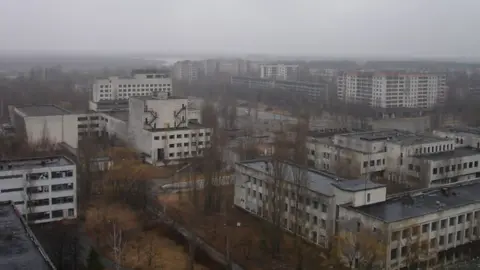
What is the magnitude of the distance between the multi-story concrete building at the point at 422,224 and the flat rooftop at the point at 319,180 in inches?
13.0

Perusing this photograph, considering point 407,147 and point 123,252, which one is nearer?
point 123,252

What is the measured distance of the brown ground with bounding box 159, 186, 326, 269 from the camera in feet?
26.2

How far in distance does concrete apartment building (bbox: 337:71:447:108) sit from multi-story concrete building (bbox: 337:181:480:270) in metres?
20.7

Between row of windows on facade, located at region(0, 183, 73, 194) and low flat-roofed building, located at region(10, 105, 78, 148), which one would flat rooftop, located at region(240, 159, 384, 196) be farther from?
low flat-roofed building, located at region(10, 105, 78, 148)

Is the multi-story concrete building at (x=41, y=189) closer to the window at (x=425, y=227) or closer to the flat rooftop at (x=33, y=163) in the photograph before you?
the flat rooftop at (x=33, y=163)

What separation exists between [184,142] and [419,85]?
18.9m

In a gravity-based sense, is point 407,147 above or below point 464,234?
above

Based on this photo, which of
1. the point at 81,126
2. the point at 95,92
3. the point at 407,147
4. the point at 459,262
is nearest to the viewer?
the point at 459,262

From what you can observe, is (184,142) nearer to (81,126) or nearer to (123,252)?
(81,126)

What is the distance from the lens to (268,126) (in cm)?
2148

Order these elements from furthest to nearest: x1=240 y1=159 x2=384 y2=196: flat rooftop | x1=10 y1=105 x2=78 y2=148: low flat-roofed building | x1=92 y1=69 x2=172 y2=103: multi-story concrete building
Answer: x1=92 y1=69 x2=172 y2=103: multi-story concrete building
x1=10 y1=105 x2=78 y2=148: low flat-roofed building
x1=240 y1=159 x2=384 y2=196: flat rooftop

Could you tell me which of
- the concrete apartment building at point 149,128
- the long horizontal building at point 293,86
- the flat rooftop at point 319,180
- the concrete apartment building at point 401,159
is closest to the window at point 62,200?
the flat rooftop at point 319,180

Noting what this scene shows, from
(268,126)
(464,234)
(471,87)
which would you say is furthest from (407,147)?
(471,87)

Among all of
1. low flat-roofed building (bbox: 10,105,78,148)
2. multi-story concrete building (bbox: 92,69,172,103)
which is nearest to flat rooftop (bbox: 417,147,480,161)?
low flat-roofed building (bbox: 10,105,78,148)
